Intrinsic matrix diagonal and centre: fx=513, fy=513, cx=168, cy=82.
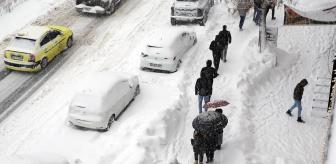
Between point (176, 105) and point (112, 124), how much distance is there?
7.54ft

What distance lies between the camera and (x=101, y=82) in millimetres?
17016

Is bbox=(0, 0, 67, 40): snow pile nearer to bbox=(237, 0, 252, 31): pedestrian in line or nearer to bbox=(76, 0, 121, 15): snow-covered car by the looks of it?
bbox=(76, 0, 121, 15): snow-covered car

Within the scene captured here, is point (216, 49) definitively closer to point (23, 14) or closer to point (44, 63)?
point (44, 63)

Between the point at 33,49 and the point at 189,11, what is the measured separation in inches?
299

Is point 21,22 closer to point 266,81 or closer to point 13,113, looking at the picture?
point 13,113

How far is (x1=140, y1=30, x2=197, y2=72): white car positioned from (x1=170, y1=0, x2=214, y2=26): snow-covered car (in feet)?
11.4

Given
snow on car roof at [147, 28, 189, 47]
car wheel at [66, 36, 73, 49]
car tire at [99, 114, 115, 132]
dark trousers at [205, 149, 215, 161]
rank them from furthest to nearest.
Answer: car wheel at [66, 36, 73, 49]
snow on car roof at [147, 28, 189, 47]
car tire at [99, 114, 115, 132]
dark trousers at [205, 149, 215, 161]

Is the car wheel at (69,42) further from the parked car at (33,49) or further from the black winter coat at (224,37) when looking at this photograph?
the black winter coat at (224,37)

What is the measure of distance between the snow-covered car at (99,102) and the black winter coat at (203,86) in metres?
2.70

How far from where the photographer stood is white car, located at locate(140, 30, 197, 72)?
19938 mm

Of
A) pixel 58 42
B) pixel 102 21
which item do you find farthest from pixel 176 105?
pixel 102 21

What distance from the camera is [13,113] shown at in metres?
18.1

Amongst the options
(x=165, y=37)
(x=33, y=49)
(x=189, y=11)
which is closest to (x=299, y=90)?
(x=165, y=37)

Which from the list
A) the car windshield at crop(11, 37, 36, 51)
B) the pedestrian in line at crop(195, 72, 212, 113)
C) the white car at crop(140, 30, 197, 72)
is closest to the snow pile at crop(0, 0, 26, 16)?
the car windshield at crop(11, 37, 36, 51)
